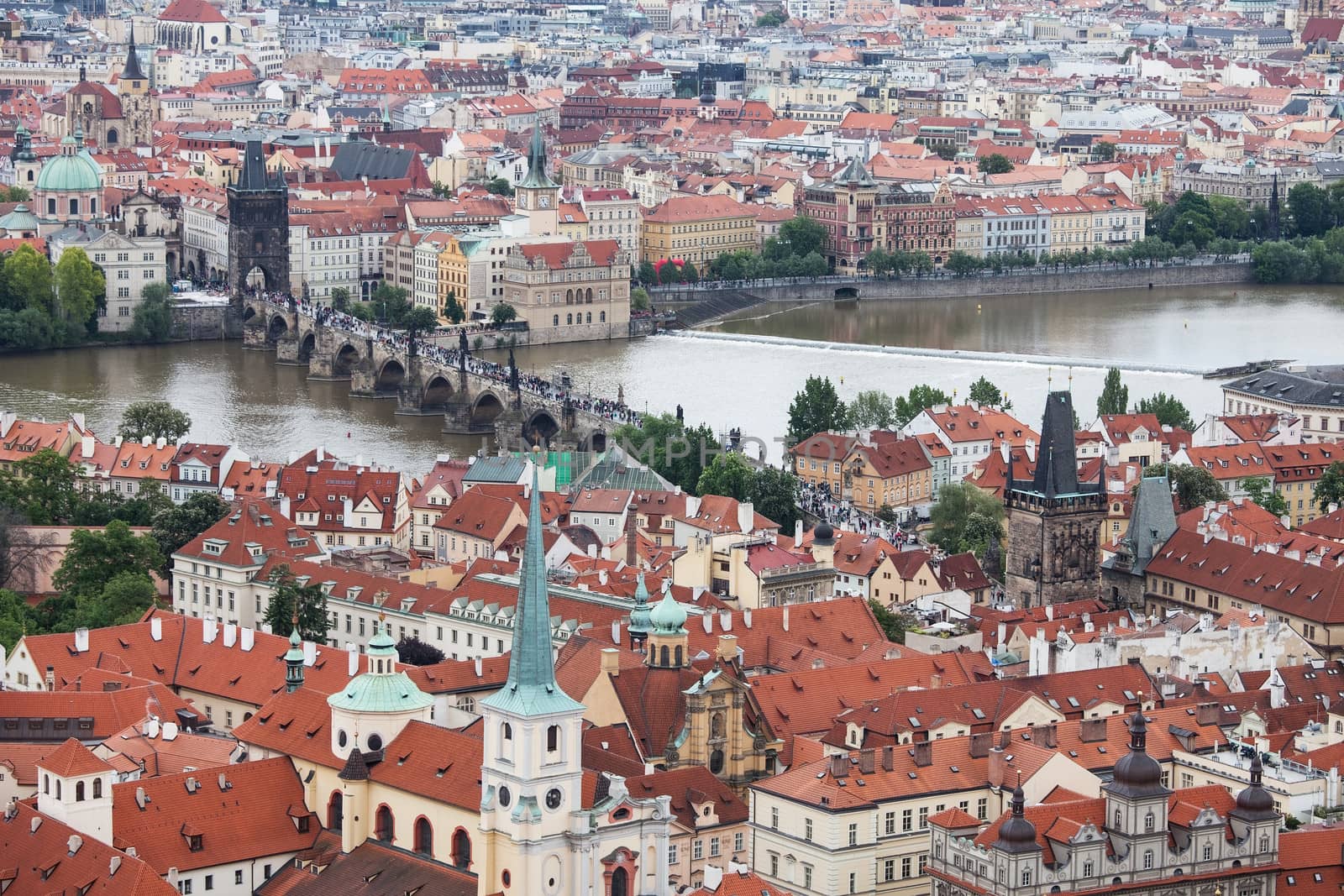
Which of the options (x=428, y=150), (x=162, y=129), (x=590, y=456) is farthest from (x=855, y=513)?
(x=162, y=129)

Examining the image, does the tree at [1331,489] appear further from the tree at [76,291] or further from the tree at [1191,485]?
the tree at [76,291]

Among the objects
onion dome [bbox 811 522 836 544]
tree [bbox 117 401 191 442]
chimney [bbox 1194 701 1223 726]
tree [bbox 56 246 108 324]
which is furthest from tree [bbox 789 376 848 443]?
chimney [bbox 1194 701 1223 726]

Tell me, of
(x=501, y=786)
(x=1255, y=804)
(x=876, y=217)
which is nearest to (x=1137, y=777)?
(x=1255, y=804)

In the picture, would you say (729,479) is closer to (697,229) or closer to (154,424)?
(154,424)

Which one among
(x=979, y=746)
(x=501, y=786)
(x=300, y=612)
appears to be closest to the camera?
(x=501, y=786)

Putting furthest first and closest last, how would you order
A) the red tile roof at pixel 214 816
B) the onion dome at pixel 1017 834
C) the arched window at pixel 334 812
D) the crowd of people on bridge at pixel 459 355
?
the crowd of people on bridge at pixel 459 355, the arched window at pixel 334 812, the red tile roof at pixel 214 816, the onion dome at pixel 1017 834

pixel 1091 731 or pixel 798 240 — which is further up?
pixel 1091 731

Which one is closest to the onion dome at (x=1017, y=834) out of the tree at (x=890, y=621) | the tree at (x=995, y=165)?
the tree at (x=890, y=621)
